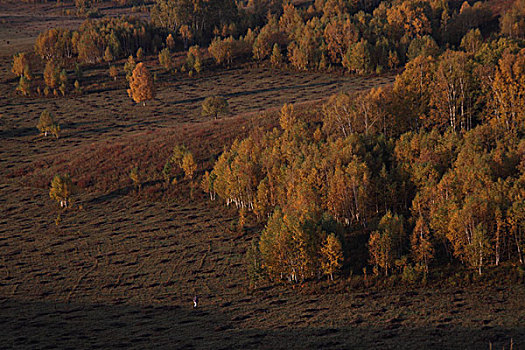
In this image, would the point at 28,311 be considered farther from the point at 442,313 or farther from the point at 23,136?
the point at 23,136

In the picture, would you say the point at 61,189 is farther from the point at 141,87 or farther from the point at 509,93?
the point at 509,93

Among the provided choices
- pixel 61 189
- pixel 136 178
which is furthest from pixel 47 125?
pixel 61 189

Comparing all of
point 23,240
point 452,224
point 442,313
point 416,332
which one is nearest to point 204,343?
point 416,332

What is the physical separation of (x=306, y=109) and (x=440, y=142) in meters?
52.3

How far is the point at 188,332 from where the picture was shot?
204 ft

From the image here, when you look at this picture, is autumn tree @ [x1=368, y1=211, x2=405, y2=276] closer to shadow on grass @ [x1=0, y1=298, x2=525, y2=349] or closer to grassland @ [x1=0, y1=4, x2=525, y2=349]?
grassland @ [x1=0, y1=4, x2=525, y2=349]

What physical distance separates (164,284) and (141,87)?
120 meters

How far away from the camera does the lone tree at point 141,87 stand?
186500 mm

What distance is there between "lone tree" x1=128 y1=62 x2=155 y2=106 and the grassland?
35.8 m

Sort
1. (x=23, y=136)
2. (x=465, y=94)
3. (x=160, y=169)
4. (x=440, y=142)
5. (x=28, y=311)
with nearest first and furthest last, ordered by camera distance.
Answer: (x=28, y=311), (x=440, y=142), (x=465, y=94), (x=160, y=169), (x=23, y=136)

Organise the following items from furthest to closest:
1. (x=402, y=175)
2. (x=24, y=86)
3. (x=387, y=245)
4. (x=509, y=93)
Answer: (x=24, y=86)
(x=509, y=93)
(x=402, y=175)
(x=387, y=245)

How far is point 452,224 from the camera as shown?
75.7m

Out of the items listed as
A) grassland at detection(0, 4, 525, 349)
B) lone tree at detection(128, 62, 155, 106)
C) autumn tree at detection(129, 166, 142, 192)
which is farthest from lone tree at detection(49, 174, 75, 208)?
lone tree at detection(128, 62, 155, 106)

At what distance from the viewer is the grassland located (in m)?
59.2
